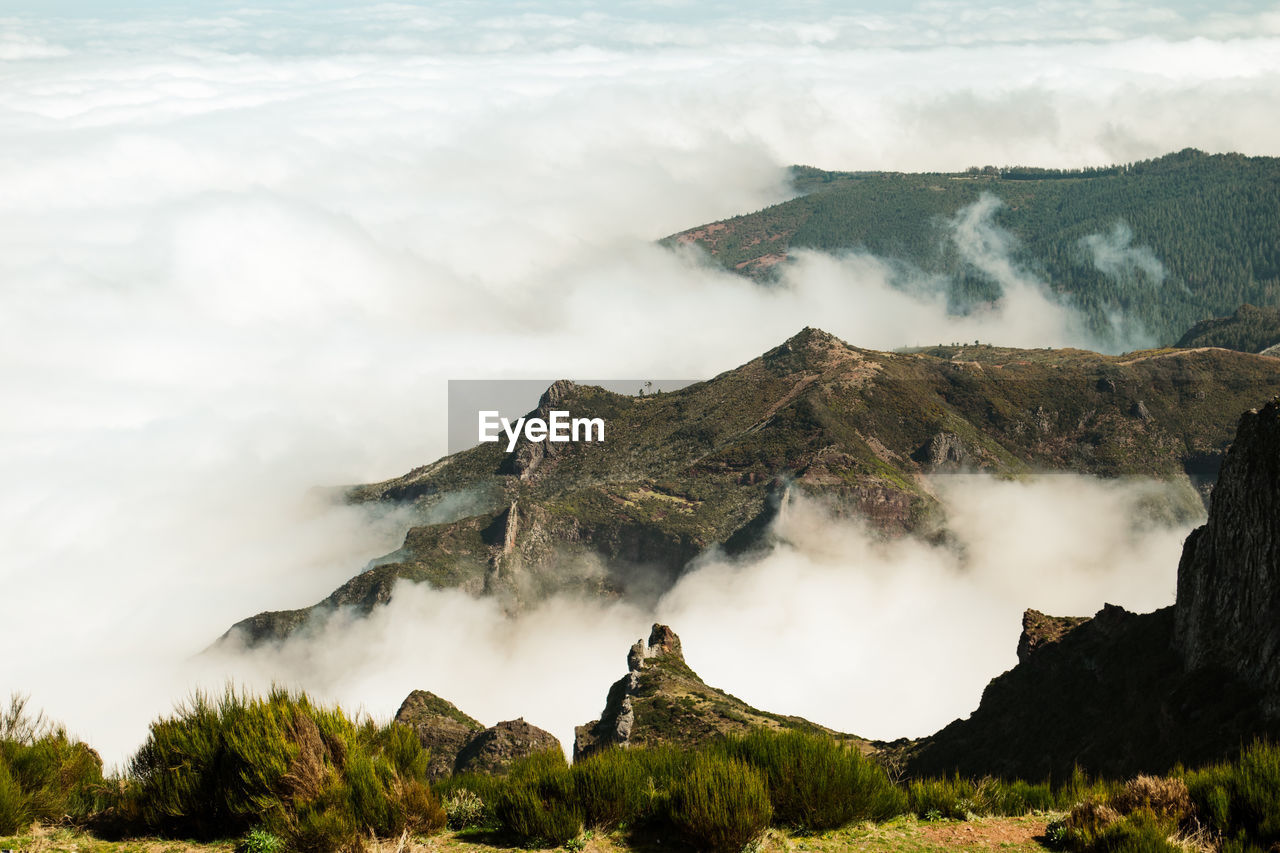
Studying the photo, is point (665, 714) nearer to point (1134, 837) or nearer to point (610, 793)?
point (610, 793)

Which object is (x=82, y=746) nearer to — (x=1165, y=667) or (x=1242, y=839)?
(x=1242, y=839)

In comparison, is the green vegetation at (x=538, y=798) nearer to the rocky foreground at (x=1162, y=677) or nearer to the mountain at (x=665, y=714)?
the rocky foreground at (x=1162, y=677)

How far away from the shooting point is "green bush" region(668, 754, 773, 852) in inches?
976

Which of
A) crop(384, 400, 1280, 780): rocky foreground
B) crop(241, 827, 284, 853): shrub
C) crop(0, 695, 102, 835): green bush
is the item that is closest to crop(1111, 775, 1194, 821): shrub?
crop(241, 827, 284, 853): shrub

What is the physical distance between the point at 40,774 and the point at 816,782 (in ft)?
63.1

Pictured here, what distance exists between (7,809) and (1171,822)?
25.7 meters

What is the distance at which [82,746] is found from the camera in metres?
32.1

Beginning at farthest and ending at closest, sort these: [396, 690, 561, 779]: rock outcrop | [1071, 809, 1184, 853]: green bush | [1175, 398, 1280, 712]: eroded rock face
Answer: [396, 690, 561, 779]: rock outcrop → [1175, 398, 1280, 712]: eroded rock face → [1071, 809, 1184, 853]: green bush

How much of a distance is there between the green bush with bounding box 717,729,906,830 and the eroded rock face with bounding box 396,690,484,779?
8014 cm

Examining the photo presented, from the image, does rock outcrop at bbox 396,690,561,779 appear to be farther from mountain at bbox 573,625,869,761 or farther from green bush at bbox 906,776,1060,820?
green bush at bbox 906,776,1060,820

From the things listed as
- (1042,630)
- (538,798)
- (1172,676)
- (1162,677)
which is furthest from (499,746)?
(538,798)

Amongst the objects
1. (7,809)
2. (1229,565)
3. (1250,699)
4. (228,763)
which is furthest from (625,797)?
(1229,565)

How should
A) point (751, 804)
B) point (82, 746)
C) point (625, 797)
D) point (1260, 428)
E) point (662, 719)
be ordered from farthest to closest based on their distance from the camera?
point (662, 719)
point (1260, 428)
point (82, 746)
point (625, 797)
point (751, 804)

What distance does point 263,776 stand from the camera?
83.4 feet
